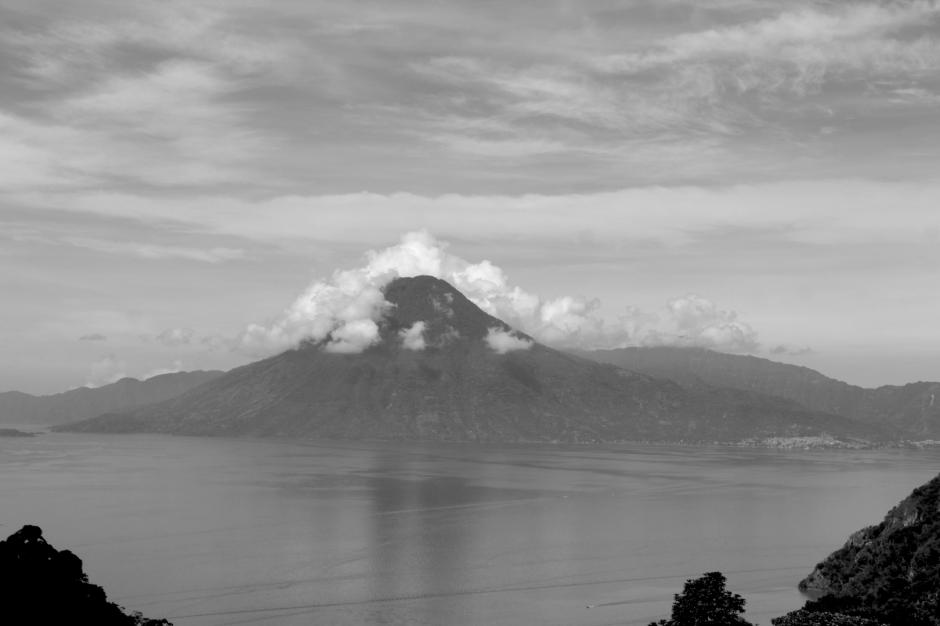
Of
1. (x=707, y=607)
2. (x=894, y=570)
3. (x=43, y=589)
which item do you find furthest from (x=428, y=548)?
(x=43, y=589)

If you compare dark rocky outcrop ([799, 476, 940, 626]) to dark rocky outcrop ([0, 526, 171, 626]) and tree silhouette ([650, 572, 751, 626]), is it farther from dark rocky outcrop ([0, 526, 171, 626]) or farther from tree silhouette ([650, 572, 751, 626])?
dark rocky outcrop ([0, 526, 171, 626])

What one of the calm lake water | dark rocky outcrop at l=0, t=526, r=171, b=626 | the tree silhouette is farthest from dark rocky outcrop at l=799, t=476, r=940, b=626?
dark rocky outcrop at l=0, t=526, r=171, b=626

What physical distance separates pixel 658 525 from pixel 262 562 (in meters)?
65.7

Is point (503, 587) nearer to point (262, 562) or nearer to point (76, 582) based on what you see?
point (262, 562)

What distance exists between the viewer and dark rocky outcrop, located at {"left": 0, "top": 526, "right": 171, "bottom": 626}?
4813cm

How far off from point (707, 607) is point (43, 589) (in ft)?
126

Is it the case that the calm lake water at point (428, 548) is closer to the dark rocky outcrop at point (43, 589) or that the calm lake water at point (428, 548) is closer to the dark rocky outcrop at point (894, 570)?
the dark rocky outcrop at point (894, 570)

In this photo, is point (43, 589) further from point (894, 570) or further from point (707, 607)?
point (894, 570)

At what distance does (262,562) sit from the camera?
10662 centimetres

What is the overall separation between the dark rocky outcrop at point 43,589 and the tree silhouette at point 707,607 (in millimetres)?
31894

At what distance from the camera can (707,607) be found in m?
59.1

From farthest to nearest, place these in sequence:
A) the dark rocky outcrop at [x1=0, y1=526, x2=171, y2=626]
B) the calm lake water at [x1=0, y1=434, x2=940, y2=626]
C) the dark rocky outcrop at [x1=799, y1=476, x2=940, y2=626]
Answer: the calm lake water at [x1=0, y1=434, x2=940, y2=626] < the dark rocky outcrop at [x1=799, y1=476, x2=940, y2=626] < the dark rocky outcrop at [x1=0, y1=526, x2=171, y2=626]

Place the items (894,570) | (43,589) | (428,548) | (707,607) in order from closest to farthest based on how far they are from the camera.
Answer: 1. (43,589)
2. (707,607)
3. (894,570)
4. (428,548)

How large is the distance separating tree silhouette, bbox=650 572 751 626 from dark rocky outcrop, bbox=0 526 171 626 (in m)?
31.9
